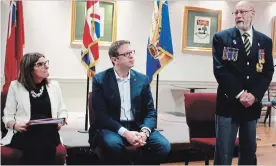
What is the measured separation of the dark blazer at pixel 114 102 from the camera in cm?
250

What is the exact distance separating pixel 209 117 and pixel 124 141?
37.2 inches

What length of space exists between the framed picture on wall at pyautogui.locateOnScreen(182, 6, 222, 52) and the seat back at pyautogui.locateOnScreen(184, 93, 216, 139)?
3.56 m

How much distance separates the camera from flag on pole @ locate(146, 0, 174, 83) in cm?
418

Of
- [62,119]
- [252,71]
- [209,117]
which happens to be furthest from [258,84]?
[62,119]

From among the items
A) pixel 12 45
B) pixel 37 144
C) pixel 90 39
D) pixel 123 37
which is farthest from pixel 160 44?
pixel 37 144

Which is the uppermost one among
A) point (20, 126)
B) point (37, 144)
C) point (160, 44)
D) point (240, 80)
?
point (160, 44)

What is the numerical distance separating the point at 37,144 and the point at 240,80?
1.41m

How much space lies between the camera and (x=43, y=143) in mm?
2330

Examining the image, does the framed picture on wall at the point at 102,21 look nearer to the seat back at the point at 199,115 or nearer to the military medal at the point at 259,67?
the seat back at the point at 199,115

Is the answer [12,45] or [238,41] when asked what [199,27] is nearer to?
[12,45]

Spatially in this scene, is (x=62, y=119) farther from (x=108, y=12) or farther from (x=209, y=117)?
(x=108, y=12)

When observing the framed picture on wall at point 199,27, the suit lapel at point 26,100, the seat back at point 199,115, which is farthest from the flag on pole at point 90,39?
the framed picture on wall at point 199,27

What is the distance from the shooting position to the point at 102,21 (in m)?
5.89

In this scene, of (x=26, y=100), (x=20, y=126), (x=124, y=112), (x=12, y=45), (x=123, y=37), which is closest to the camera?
(x=20, y=126)
